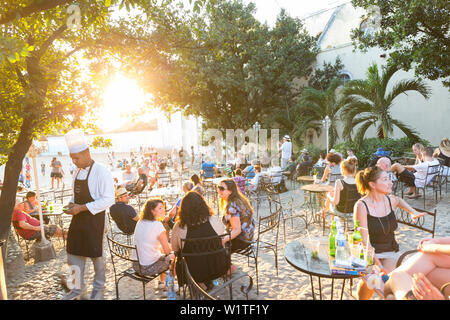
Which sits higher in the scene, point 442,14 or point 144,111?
point 442,14

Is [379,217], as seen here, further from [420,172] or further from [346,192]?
[420,172]

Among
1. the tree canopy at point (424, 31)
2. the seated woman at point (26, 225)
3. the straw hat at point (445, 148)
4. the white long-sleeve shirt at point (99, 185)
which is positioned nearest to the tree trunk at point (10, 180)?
the seated woman at point (26, 225)

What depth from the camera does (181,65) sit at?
20.9 ft

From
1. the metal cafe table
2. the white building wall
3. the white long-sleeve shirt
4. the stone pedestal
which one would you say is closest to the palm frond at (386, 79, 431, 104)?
the white building wall

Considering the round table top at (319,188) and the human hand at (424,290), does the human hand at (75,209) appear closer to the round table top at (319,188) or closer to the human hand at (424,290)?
the human hand at (424,290)

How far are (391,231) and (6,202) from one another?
5891 millimetres

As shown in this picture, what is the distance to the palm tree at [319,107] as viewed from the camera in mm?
14086

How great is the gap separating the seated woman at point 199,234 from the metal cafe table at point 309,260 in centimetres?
73

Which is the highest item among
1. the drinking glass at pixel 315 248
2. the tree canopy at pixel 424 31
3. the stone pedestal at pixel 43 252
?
the tree canopy at pixel 424 31

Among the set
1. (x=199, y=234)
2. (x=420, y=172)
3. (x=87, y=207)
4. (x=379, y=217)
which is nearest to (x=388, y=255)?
(x=379, y=217)

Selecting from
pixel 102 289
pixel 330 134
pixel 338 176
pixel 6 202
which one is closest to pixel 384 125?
pixel 330 134

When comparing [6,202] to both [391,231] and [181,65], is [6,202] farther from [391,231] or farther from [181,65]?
[391,231]

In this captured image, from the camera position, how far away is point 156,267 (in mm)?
3273

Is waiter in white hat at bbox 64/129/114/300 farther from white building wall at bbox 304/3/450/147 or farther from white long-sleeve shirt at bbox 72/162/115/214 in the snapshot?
white building wall at bbox 304/3/450/147
